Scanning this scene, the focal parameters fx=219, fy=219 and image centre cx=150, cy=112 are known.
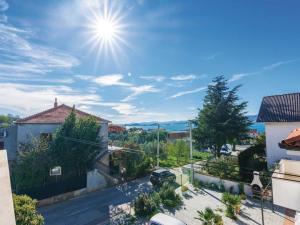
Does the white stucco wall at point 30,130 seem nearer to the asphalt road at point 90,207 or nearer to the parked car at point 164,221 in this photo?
the asphalt road at point 90,207

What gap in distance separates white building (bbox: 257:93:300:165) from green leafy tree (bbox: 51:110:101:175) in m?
16.2

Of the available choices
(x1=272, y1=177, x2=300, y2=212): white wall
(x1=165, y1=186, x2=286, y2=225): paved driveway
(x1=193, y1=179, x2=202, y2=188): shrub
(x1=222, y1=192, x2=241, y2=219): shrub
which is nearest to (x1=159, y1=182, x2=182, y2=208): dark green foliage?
(x1=165, y1=186, x2=286, y2=225): paved driveway

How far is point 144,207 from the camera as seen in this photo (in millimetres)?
15211

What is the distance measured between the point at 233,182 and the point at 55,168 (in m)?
15.8

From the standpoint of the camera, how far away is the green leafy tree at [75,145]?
2012cm

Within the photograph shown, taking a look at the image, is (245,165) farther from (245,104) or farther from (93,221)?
(93,221)

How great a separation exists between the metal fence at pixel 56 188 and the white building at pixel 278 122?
17.5 m

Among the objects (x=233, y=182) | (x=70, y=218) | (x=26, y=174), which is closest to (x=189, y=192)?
(x=233, y=182)

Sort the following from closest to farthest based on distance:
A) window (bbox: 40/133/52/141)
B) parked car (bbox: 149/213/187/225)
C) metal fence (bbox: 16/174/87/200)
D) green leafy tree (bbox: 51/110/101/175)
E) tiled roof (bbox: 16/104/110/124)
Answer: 1. parked car (bbox: 149/213/187/225)
2. metal fence (bbox: 16/174/87/200)
3. green leafy tree (bbox: 51/110/101/175)
4. window (bbox: 40/133/52/141)
5. tiled roof (bbox: 16/104/110/124)

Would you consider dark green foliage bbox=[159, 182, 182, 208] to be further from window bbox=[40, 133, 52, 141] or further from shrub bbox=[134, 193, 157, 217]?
window bbox=[40, 133, 52, 141]

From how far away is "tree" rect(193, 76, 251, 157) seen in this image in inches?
969

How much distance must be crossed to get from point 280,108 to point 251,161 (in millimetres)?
5889

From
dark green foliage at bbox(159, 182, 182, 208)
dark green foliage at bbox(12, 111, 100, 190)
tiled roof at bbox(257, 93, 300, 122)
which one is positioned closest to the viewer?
dark green foliage at bbox(159, 182, 182, 208)

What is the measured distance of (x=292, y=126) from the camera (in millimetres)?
18844
